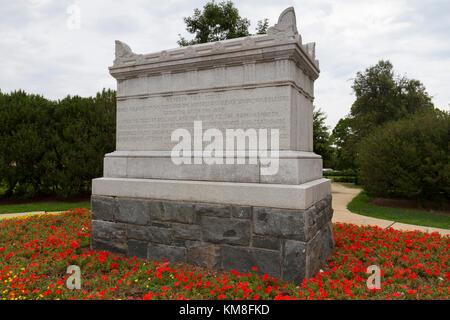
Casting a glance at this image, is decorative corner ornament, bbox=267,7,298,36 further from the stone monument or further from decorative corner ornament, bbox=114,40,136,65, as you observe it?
decorative corner ornament, bbox=114,40,136,65

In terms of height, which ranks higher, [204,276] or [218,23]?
[218,23]

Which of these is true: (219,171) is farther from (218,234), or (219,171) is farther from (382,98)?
(382,98)

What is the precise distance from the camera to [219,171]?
4.23 m

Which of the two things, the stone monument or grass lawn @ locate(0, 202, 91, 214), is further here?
grass lawn @ locate(0, 202, 91, 214)

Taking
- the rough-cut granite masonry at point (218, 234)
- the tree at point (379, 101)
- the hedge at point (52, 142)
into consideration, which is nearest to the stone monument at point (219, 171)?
the rough-cut granite masonry at point (218, 234)

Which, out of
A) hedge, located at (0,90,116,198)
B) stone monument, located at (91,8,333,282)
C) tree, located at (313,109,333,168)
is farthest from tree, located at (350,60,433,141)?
stone monument, located at (91,8,333,282)

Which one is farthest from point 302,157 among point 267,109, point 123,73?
point 123,73

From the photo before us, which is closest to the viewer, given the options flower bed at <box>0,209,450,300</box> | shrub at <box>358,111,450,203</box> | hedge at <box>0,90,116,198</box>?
flower bed at <box>0,209,450,300</box>

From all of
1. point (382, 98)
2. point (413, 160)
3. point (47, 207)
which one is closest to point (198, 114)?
point (47, 207)

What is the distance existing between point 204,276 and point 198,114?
2.33m

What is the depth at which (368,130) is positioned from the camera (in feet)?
73.0

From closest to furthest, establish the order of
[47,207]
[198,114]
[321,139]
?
[198,114] < [47,207] < [321,139]

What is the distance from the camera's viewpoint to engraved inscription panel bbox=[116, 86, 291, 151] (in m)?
4.01

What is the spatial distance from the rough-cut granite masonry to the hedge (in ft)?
26.4
